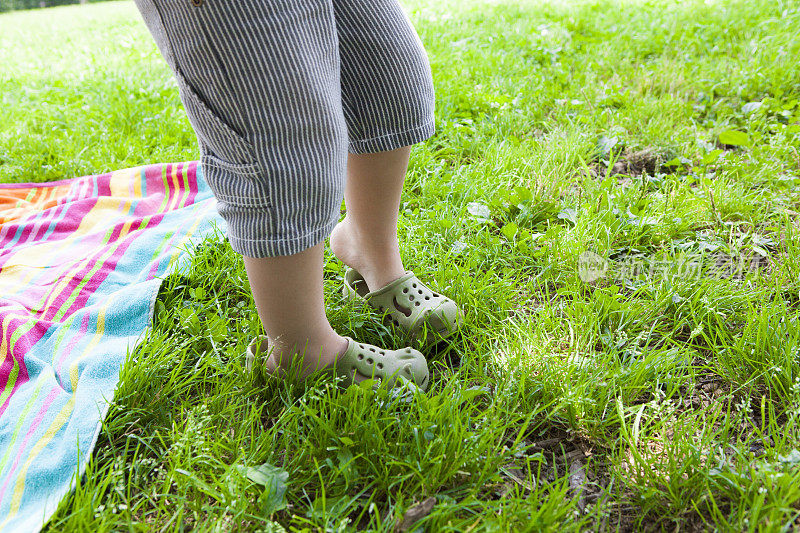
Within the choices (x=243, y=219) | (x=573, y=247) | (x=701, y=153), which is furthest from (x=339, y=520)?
(x=701, y=153)

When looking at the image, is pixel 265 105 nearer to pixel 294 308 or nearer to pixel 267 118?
pixel 267 118

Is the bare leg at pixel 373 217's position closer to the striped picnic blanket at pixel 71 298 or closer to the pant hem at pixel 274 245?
the pant hem at pixel 274 245

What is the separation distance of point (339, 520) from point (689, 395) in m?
0.77

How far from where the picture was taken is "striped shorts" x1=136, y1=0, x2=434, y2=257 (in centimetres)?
88

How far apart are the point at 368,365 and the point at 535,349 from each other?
378 mm

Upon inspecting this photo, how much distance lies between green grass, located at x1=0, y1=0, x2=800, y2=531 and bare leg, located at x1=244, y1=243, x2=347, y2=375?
88 mm

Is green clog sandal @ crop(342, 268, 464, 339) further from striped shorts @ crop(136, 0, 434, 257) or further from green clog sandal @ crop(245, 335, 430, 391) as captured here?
striped shorts @ crop(136, 0, 434, 257)

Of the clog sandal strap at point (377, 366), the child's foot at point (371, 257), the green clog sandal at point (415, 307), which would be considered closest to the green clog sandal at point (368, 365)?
the clog sandal strap at point (377, 366)

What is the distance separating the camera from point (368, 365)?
1.25 metres

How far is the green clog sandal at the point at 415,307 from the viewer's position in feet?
4.50

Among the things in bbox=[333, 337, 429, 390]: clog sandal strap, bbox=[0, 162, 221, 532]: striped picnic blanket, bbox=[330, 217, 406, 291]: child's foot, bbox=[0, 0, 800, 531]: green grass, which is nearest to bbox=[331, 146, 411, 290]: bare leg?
bbox=[330, 217, 406, 291]: child's foot

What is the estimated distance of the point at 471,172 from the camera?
A: 2.09 m

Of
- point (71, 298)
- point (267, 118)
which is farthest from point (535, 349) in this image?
point (71, 298)

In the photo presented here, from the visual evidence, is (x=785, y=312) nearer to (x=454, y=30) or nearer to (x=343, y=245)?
(x=343, y=245)
